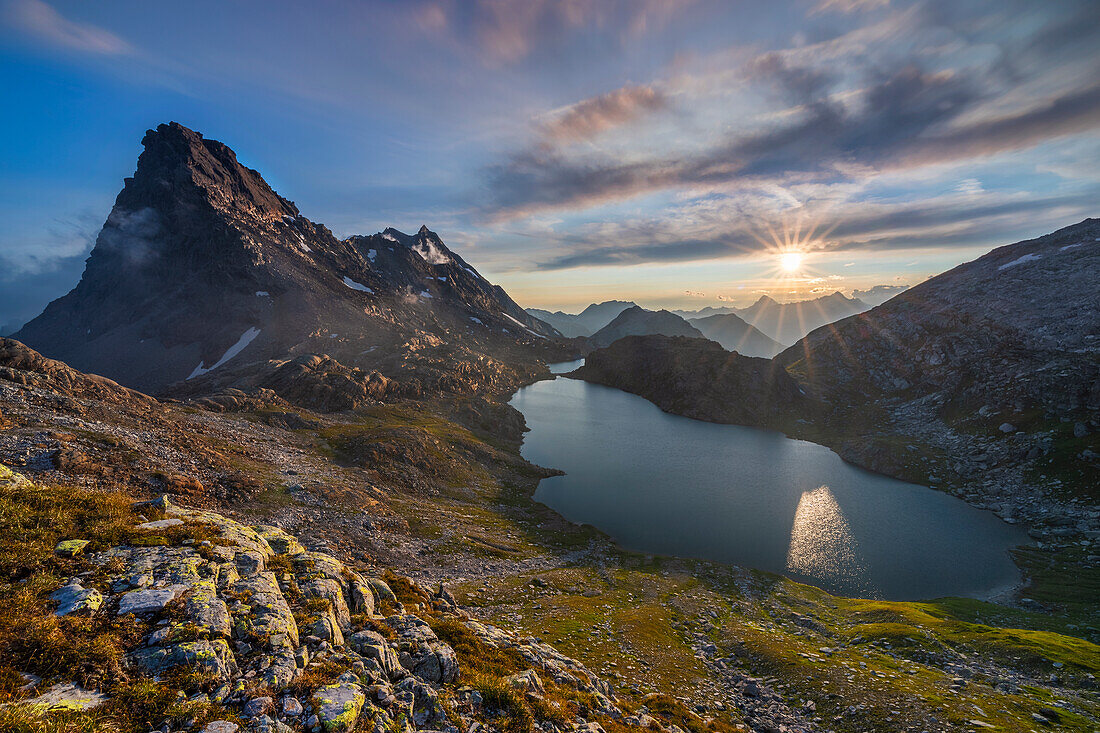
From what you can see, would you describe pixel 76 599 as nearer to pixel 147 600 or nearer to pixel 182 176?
pixel 147 600

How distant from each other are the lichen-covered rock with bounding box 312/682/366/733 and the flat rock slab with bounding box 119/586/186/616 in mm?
5293

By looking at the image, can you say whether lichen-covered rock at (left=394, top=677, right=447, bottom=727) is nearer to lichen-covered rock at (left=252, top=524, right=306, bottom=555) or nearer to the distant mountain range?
lichen-covered rock at (left=252, top=524, right=306, bottom=555)

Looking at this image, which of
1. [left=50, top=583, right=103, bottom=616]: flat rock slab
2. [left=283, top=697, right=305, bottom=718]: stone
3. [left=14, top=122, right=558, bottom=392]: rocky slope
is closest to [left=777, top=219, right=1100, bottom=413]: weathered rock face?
[left=283, top=697, right=305, bottom=718]: stone

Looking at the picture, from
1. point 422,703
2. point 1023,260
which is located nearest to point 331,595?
point 422,703

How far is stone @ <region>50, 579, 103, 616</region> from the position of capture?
10188mm

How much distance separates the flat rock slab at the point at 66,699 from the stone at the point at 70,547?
577cm

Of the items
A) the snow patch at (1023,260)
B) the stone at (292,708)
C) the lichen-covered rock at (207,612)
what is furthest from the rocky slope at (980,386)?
the lichen-covered rock at (207,612)

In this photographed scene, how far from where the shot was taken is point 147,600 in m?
11.4

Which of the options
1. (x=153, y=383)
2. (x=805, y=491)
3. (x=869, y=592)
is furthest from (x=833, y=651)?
(x=153, y=383)

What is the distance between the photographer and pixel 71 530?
13.1 metres

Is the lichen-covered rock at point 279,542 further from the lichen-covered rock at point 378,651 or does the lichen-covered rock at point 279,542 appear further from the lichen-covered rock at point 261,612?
the lichen-covered rock at point 378,651

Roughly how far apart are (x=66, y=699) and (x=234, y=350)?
167580 millimetres

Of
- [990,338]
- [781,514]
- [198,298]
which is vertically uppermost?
[198,298]

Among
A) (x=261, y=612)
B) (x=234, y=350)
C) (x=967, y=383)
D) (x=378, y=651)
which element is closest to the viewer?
(x=261, y=612)
